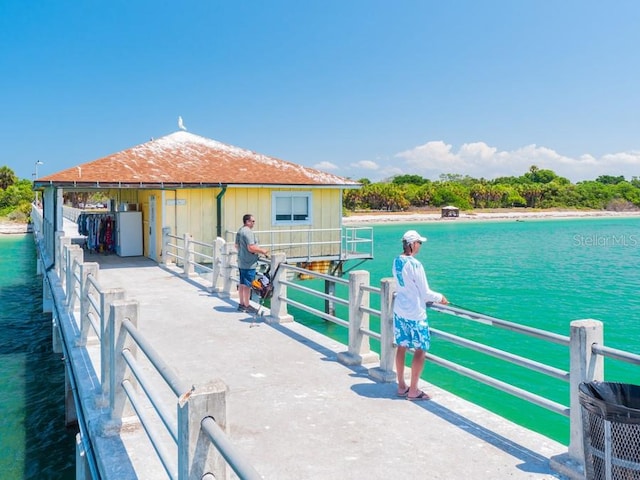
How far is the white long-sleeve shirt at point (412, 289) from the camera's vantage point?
595cm

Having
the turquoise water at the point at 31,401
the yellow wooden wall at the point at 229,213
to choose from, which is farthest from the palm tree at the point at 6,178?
the yellow wooden wall at the point at 229,213

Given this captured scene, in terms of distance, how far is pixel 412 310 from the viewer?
604cm

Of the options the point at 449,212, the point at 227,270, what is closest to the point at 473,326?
the point at 227,270

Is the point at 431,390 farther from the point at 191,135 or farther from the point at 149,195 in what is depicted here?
the point at 191,135

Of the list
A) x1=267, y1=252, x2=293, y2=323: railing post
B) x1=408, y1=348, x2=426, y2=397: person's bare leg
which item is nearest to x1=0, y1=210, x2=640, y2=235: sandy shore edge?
x1=267, y1=252, x2=293, y2=323: railing post

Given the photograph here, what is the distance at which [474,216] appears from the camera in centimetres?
11512

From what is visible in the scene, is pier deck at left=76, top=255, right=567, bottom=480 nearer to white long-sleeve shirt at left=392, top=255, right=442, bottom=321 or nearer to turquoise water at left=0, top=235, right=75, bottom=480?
white long-sleeve shirt at left=392, top=255, right=442, bottom=321

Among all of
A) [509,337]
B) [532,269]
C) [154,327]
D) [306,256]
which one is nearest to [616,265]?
[532,269]

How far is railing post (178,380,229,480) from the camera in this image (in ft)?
10.1

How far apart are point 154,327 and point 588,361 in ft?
23.9

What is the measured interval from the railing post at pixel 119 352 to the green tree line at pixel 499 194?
101292 millimetres

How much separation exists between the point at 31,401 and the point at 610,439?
1200 centimetres

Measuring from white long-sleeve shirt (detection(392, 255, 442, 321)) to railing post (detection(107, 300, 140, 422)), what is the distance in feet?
8.84

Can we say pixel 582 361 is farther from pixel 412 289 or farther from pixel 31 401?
pixel 31 401
